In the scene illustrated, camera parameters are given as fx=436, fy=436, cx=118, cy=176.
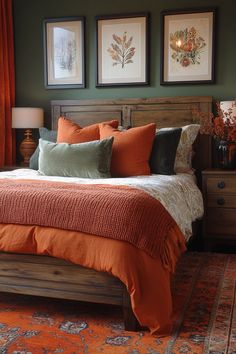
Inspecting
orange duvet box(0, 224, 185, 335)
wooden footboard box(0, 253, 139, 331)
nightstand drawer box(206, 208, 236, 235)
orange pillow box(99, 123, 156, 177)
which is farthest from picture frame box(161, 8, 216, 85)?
wooden footboard box(0, 253, 139, 331)

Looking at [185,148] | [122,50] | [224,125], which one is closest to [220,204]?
[185,148]

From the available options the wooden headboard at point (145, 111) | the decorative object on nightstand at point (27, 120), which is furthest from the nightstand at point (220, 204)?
the decorative object on nightstand at point (27, 120)

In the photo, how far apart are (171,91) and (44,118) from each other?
1.38 meters

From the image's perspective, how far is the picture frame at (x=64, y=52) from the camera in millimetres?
4379

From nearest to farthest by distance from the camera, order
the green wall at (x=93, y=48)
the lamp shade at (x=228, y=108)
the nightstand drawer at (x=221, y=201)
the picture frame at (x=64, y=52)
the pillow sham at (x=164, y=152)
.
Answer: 1. the pillow sham at (x=164, y=152)
2. the nightstand drawer at (x=221, y=201)
3. the lamp shade at (x=228, y=108)
4. the green wall at (x=93, y=48)
5. the picture frame at (x=64, y=52)

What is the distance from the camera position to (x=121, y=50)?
14.0ft

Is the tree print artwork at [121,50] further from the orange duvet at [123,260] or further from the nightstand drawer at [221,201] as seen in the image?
the orange duvet at [123,260]

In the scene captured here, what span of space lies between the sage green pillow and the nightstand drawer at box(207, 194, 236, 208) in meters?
0.96

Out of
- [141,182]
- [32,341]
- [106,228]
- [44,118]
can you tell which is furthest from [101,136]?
[32,341]

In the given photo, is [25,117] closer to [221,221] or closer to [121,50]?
[121,50]

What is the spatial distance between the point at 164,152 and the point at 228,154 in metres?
0.64

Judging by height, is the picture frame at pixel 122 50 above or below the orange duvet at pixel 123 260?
above

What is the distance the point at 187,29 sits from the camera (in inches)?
161

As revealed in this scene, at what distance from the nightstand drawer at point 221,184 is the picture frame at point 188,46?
1012 mm
